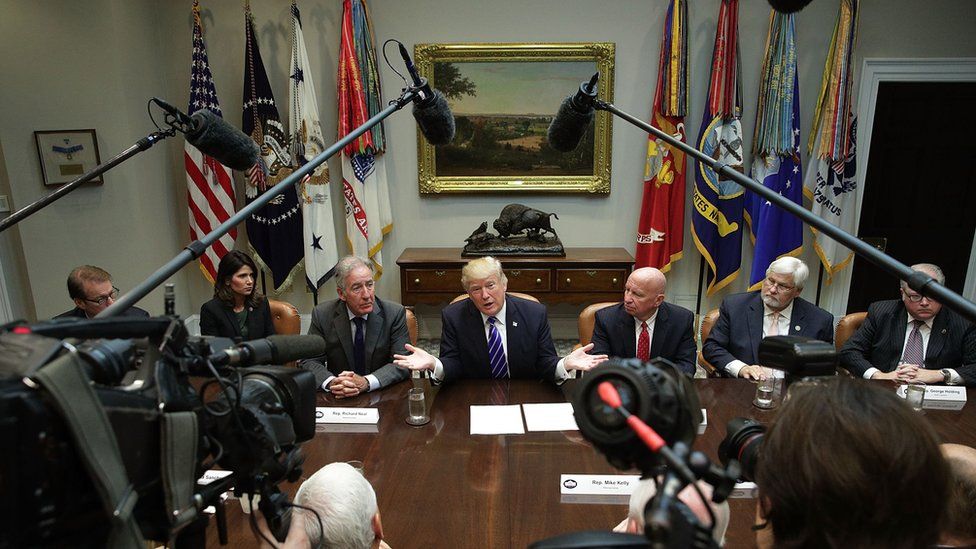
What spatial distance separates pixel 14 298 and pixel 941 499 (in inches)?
207

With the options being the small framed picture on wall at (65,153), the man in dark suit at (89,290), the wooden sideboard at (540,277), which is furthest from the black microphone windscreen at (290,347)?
→ the small framed picture on wall at (65,153)

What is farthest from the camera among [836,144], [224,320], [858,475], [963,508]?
[836,144]

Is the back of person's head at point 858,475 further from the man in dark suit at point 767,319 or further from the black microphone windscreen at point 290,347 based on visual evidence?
the man in dark suit at point 767,319

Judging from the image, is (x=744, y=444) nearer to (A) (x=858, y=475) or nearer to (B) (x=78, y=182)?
(A) (x=858, y=475)

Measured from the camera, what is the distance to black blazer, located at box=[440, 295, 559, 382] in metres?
2.85

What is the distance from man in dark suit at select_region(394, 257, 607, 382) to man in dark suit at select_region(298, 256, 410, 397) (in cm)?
33

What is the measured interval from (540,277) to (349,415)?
111 inches

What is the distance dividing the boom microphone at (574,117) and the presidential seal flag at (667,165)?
127 inches

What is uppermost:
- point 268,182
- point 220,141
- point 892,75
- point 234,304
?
point 892,75

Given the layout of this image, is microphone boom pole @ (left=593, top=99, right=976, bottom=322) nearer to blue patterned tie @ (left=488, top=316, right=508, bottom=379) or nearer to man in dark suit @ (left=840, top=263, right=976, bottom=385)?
blue patterned tie @ (left=488, top=316, right=508, bottom=379)

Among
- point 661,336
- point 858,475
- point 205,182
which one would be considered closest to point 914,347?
point 661,336

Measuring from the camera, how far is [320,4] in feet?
15.7

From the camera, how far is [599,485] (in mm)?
1697

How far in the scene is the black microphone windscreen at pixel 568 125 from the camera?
172cm
